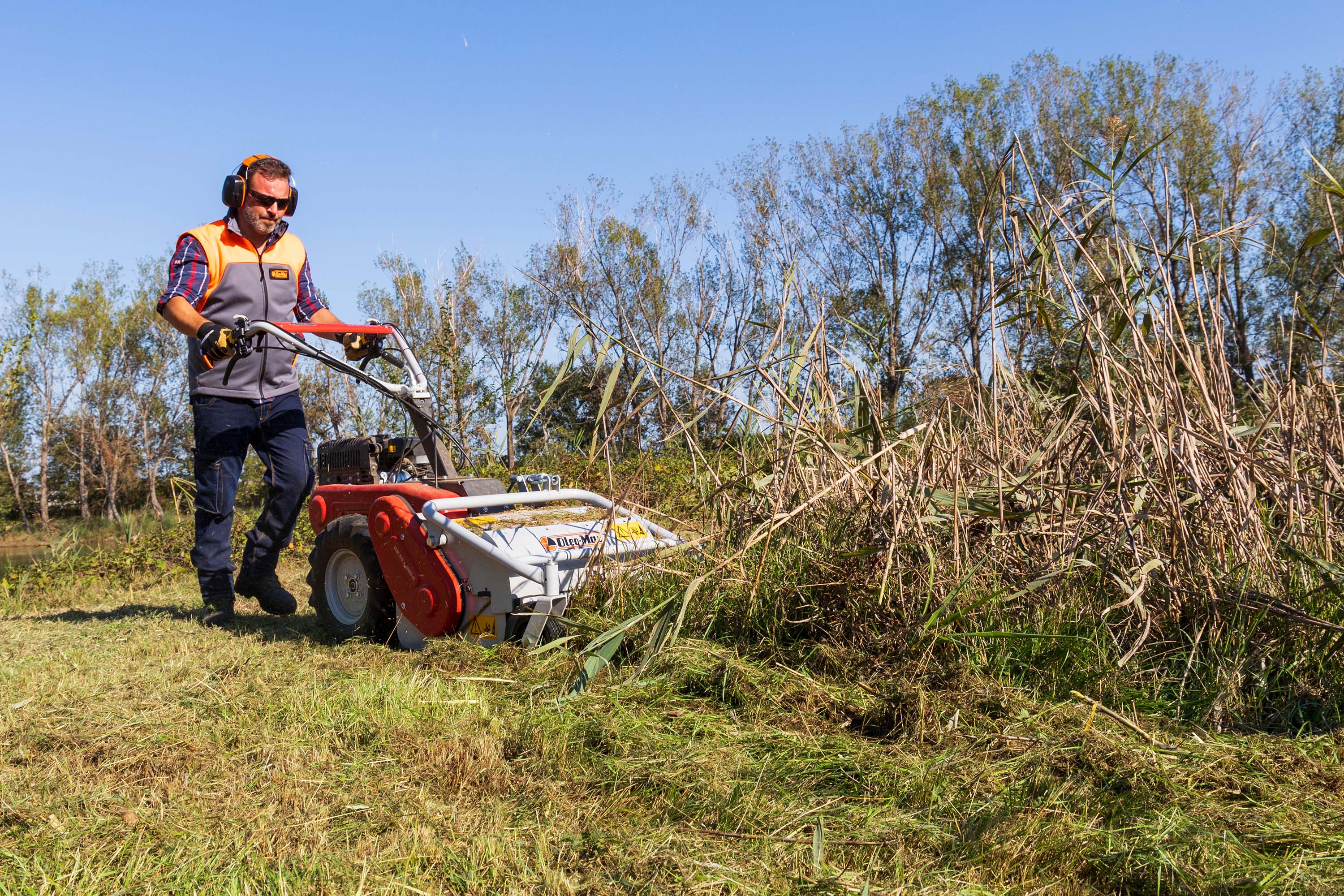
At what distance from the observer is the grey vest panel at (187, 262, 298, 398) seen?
14.1ft

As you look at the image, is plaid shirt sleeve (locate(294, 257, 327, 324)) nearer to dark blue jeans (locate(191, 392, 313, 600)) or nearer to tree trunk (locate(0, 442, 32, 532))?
dark blue jeans (locate(191, 392, 313, 600))

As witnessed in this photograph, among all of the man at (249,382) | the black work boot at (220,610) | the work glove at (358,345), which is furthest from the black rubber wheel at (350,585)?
the work glove at (358,345)

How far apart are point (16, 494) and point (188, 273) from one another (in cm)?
3408

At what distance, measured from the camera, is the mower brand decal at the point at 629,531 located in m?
3.53

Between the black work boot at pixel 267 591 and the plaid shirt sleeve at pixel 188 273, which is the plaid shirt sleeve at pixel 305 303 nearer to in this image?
the plaid shirt sleeve at pixel 188 273

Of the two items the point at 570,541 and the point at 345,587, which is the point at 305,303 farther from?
the point at 570,541

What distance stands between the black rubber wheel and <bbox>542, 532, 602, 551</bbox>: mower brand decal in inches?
28.9

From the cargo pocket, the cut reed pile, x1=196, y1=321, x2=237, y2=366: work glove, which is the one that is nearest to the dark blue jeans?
the cargo pocket

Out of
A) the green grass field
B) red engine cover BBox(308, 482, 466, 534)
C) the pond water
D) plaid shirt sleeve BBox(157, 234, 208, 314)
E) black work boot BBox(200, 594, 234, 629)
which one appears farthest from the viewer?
the pond water

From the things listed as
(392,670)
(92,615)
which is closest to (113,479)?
(92,615)


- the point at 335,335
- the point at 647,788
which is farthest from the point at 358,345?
the point at 647,788

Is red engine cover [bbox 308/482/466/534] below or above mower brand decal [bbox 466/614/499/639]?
above

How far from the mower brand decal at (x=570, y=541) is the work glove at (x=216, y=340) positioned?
1589 mm

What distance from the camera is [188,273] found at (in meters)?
4.16
